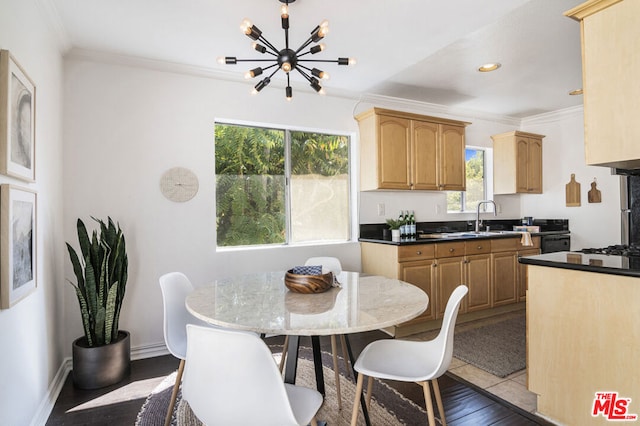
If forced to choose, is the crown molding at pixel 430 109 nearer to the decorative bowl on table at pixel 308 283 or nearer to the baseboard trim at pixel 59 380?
the decorative bowl on table at pixel 308 283

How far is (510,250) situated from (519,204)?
1517 millimetres

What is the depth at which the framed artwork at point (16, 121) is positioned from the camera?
149 centimetres

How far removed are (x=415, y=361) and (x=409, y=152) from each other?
8.51 ft

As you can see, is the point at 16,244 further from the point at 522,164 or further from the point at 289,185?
the point at 522,164

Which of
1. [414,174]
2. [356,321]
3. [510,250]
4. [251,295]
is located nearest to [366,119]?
[414,174]

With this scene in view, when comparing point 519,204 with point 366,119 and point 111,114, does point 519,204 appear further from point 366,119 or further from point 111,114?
point 111,114

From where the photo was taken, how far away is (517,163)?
4.62m

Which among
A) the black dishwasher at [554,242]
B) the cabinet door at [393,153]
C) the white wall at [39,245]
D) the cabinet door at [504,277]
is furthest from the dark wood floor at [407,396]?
the black dishwasher at [554,242]

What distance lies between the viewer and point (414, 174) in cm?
379

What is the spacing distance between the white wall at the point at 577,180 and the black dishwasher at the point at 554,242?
23 centimetres

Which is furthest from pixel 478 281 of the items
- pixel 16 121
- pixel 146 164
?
pixel 16 121

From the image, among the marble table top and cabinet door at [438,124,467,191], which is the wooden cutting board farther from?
the marble table top

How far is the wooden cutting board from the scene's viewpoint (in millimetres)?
4613

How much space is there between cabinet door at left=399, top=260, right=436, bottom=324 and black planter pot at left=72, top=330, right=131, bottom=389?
2405mm
